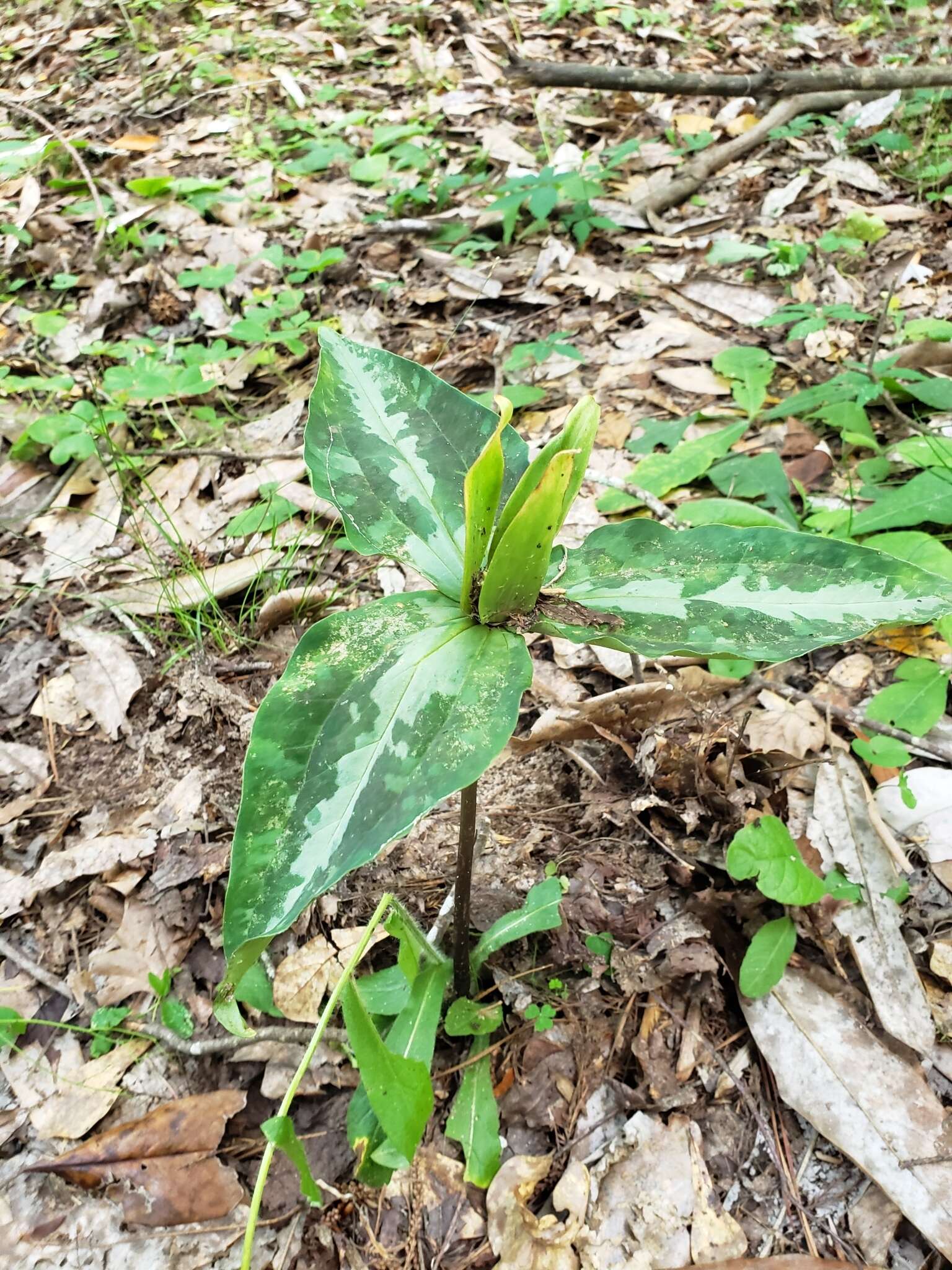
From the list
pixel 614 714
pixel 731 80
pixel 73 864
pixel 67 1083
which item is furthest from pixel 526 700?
pixel 731 80

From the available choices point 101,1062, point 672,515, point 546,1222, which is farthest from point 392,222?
point 546,1222

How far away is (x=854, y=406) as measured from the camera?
7.46 ft

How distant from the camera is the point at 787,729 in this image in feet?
5.91

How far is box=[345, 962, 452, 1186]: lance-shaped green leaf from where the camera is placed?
123cm

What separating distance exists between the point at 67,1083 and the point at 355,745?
3.43 feet

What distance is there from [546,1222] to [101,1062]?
84 cm

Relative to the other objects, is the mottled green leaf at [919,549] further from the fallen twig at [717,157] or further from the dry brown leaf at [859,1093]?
the fallen twig at [717,157]

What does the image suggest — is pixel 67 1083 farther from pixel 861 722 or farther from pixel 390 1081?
pixel 861 722

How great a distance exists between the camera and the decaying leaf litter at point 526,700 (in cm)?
132

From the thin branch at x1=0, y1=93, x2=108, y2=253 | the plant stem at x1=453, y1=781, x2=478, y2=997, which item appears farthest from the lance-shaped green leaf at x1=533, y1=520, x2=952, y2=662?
the thin branch at x1=0, y1=93, x2=108, y2=253

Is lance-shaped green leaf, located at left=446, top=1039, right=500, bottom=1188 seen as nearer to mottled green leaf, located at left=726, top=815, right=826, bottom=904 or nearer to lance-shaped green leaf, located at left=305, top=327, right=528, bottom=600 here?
mottled green leaf, located at left=726, top=815, right=826, bottom=904

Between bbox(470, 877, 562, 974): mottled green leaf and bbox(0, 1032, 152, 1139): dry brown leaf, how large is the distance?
65cm

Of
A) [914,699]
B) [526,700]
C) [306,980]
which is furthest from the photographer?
[526,700]

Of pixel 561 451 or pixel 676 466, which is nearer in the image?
pixel 561 451
